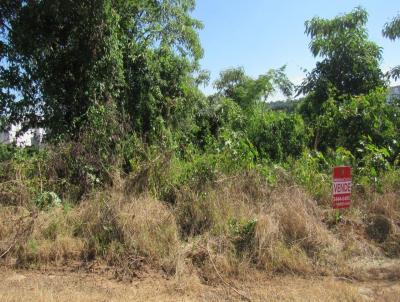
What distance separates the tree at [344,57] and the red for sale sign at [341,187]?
6578mm

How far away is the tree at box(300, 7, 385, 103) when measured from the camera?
13.0m

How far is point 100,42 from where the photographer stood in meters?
8.77

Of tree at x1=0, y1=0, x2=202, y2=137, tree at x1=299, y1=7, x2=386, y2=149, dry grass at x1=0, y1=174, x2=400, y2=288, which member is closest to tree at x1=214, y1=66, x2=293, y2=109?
tree at x1=299, y1=7, x2=386, y2=149

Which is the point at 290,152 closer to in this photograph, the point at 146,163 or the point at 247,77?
the point at 146,163

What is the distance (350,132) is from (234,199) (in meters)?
4.97

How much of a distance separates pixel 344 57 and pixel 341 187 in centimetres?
776

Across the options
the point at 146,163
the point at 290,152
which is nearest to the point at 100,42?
the point at 146,163

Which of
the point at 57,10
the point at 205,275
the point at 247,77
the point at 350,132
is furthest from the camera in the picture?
the point at 247,77

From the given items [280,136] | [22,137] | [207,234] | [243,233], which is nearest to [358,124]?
[280,136]

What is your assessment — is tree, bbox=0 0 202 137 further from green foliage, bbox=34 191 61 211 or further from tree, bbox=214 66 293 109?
tree, bbox=214 66 293 109

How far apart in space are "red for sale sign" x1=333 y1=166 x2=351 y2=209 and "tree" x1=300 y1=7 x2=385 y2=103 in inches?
259

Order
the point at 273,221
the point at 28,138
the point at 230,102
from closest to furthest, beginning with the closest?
the point at 273,221, the point at 28,138, the point at 230,102

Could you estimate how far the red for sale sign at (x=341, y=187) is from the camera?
657 cm

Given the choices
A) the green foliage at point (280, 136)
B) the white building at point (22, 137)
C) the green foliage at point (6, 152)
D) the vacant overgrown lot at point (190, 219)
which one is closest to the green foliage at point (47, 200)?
the vacant overgrown lot at point (190, 219)
